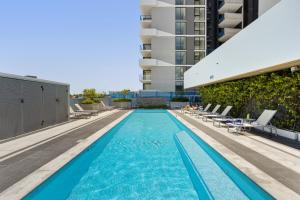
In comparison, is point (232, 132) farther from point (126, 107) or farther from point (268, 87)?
point (126, 107)

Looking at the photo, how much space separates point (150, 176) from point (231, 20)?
81.7 feet

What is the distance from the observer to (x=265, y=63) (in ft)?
32.7

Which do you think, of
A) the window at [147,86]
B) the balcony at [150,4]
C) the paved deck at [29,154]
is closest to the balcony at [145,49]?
the window at [147,86]

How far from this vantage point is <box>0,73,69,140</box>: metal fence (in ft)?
30.7

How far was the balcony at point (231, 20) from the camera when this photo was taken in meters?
26.3

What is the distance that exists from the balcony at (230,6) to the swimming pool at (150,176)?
22406 millimetres

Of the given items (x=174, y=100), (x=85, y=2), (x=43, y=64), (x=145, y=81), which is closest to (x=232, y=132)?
(x=85, y=2)

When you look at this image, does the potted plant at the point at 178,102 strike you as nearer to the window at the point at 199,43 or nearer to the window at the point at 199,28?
the window at the point at 199,43

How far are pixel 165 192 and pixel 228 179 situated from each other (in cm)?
152

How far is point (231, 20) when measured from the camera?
2667 cm

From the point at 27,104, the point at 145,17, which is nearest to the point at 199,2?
the point at 145,17

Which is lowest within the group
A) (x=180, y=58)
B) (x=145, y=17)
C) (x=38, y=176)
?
(x=38, y=176)

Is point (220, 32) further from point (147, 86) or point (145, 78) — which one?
point (147, 86)

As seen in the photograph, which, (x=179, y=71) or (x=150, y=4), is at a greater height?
(x=150, y=4)
